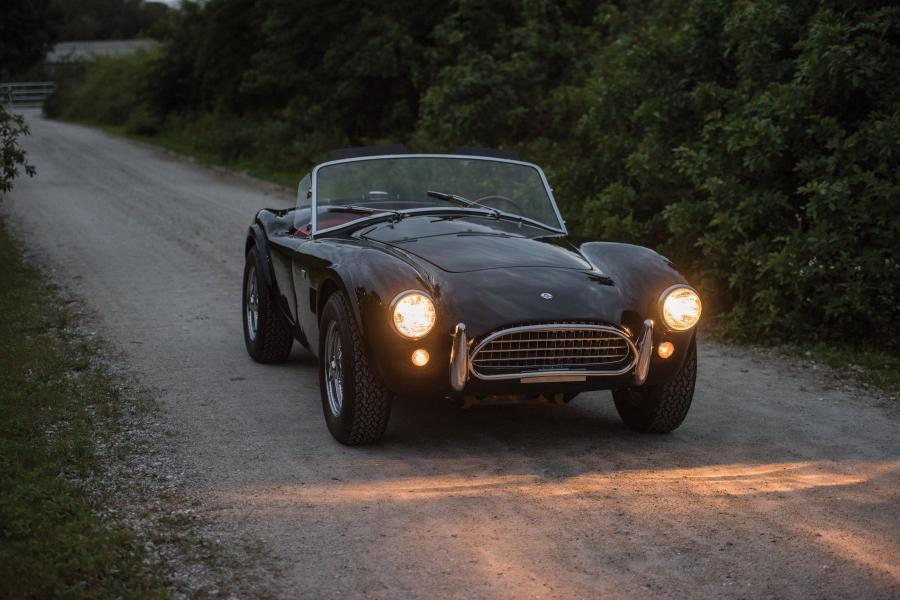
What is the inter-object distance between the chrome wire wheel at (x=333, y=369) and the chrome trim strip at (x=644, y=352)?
1583mm

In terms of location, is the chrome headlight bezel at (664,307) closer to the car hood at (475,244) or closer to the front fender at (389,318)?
the car hood at (475,244)

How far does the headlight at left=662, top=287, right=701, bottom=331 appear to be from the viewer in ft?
19.5

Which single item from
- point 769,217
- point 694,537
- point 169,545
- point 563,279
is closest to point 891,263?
point 769,217

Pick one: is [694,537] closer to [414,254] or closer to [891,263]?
[414,254]

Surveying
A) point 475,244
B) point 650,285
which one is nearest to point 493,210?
point 475,244

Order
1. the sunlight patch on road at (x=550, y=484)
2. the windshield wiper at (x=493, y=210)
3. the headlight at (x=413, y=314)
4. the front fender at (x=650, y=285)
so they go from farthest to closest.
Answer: the windshield wiper at (x=493, y=210) < the front fender at (x=650, y=285) < the headlight at (x=413, y=314) < the sunlight patch on road at (x=550, y=484)

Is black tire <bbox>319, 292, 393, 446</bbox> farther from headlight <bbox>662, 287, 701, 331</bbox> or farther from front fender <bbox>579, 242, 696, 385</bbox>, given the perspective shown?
headlight <bbox>662, 287, 701, 331</bbox>

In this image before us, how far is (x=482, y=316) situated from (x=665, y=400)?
1251 mm

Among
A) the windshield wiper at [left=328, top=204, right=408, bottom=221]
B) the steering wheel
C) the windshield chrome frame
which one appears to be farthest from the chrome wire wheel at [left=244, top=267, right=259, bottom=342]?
the steering wheel

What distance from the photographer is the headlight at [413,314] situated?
18.5ft

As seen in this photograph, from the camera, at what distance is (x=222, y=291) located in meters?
11.4

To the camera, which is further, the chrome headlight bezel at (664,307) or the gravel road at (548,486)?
the chrome headlight bezel at (664,307)

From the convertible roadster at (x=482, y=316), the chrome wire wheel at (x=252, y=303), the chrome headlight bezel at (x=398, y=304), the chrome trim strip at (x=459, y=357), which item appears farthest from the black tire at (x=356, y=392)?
the chrome wire wheel at (x=252, y=303)

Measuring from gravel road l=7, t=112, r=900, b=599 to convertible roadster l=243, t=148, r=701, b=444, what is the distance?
0.33 m
